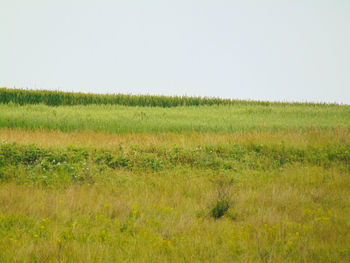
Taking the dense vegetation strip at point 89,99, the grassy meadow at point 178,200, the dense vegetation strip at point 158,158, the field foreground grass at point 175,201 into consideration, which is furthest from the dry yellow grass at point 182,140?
the dense vegetation strip at point 89,99

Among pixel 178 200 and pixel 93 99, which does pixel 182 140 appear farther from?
pixel 93 99

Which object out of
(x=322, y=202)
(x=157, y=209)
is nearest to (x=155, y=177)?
(x=157, y=209)

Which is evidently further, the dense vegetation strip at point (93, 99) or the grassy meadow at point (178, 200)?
the dense vegetation strip at point (93, 99)

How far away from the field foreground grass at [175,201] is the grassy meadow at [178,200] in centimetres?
3

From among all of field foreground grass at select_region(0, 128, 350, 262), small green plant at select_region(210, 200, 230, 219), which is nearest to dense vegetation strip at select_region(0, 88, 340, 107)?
field foreground grass at select_region(0, 128, 350, 262)

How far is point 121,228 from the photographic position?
21.4ft

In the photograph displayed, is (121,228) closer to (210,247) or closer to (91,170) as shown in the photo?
(210,247)

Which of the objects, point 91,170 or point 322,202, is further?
point 91,170

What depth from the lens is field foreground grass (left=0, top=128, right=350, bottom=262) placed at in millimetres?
5645

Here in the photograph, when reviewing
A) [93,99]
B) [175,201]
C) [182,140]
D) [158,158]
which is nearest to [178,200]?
[175,201]

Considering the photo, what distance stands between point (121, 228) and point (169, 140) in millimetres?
9393

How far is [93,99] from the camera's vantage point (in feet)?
120

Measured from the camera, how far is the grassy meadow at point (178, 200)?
18.6 ft

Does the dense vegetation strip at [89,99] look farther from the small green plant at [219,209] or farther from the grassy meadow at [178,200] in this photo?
the small green plant at [219,209]
